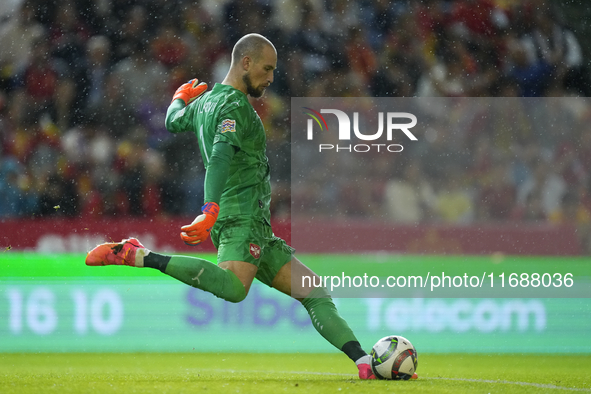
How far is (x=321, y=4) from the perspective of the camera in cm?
963

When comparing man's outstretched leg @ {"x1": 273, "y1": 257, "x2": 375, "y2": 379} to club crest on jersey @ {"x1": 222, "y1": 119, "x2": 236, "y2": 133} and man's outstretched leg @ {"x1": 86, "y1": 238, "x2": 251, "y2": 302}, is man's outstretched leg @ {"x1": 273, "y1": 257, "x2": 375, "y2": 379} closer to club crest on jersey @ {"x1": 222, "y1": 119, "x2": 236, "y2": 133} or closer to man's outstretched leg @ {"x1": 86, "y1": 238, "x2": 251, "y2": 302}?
man's outstretched leg @ {"x1": 86, "y1": 238, "x2": 251, "y2": 302}

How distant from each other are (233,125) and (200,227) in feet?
1.73

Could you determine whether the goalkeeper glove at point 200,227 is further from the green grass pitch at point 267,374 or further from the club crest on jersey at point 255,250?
the green grass pitch at point 267,374

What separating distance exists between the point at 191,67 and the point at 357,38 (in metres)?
1.94

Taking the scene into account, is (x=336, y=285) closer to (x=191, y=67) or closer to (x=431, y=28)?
(x=191, y=67)

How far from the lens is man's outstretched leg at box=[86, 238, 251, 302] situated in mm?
3619

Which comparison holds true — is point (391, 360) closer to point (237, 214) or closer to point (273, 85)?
point (237, 214)

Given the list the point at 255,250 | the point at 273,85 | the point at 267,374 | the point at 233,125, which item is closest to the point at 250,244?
the point at 255,250

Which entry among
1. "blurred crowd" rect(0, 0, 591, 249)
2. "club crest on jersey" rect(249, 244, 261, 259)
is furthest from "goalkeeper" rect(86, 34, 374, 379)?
"blurred crowd" rect(0, 0, 591, 249)

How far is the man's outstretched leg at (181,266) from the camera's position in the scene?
3.62m

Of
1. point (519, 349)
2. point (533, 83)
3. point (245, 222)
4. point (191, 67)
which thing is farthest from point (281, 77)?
point (245, 222)

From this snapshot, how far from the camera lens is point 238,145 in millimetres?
3723

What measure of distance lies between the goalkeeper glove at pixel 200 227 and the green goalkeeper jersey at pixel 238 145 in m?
0.27

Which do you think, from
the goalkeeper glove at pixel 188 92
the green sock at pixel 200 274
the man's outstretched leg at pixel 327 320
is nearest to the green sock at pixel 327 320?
the man's outstretched leg at pixel 327 320
